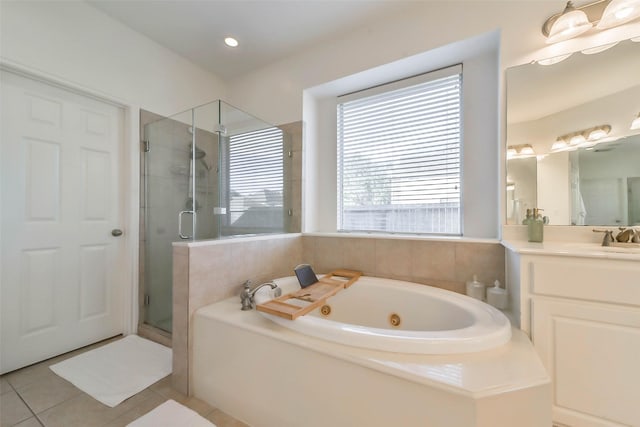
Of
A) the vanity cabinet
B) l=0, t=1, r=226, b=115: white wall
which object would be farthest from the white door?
the vanity cabinet

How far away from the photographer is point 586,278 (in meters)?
1.02

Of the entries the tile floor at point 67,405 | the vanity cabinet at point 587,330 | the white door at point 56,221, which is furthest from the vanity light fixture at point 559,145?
the white door at point 56,221

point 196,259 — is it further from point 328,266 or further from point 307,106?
point 307,106

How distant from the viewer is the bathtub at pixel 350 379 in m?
0.77

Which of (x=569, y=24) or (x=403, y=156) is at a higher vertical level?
(x=569, y=24)

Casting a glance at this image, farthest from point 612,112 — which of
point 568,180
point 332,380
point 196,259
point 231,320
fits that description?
point 196,259

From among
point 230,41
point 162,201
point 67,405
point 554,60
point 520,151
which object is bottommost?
point 67,405

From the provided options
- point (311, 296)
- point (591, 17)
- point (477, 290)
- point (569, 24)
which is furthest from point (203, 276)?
point (591, 17)

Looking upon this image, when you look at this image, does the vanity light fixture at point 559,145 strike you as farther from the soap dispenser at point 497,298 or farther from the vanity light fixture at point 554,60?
the soap dispenser at point 497,298

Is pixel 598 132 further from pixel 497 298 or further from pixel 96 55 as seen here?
pixel 96 55

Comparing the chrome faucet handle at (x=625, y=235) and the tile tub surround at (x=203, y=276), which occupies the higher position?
the chrome faucet handle at (x=625, y=235)

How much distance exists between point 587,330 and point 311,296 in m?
1.29

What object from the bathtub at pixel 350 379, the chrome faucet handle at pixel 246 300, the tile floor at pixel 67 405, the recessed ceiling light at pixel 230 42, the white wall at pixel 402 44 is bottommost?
the tile floor at pixel 67 405

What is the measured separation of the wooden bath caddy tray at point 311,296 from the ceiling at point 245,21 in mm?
2018
